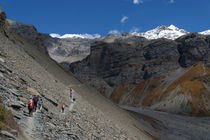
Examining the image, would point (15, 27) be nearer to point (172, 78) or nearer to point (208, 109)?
point (208, 109)

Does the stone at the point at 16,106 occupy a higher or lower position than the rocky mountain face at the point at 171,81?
lower

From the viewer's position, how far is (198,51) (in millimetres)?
175125

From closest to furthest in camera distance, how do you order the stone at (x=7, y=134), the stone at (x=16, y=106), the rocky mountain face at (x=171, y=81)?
the stone at (x=7, y=134) < the stone at (x=16, y=106) < the rocky mountain face at (x=171, y=81)

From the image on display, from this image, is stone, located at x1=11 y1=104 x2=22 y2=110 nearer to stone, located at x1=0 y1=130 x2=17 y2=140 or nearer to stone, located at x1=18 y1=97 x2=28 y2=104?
stone, located at x1=18 y1=97 x2=28 y2=104

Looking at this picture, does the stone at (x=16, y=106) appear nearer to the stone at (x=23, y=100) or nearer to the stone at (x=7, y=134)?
the stone at (x=23, y=100)

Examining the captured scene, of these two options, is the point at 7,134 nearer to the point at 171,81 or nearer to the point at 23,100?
the point at 23,100

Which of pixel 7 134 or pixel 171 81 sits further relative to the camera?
pixel 171 81

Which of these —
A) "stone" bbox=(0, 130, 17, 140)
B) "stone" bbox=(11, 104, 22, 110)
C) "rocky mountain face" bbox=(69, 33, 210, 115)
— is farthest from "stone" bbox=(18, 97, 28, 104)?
"rocky mountain face" bbox=(69, 33, 210, 115)

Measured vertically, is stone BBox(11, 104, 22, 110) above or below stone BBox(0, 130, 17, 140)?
above

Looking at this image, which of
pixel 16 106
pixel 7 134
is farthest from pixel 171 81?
pixel 7 134

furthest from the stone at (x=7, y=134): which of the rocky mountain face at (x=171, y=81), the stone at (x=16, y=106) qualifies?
the rocky mountain face at (x=171, y=81)

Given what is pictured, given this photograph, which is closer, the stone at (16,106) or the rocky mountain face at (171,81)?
the stone at (16,106)

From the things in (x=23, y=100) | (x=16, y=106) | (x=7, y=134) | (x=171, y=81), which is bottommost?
(x=7, y=134)

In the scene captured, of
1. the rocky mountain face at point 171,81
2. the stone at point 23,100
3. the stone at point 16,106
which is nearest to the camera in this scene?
the stone at point 16,106
